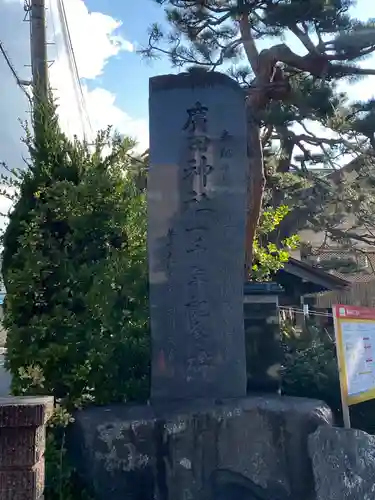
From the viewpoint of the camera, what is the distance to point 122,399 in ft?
18.1

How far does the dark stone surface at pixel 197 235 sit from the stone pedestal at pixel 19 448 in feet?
7.24

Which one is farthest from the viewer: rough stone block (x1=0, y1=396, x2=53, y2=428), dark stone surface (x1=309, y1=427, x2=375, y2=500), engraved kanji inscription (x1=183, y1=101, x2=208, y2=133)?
engraved kanji inscription (x1=183, y1=101, x2=208, y2=133)

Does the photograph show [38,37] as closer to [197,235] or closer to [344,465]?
[197,235]

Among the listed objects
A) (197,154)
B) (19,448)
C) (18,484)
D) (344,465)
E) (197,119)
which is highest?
(197,119)

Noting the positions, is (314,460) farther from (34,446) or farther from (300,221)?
(300,221)

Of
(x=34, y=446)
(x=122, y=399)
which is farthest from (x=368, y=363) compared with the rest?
(x=34, y=446)

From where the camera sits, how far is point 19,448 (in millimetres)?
3203

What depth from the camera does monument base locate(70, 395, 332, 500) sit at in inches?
189

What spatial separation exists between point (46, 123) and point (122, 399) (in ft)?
9.04

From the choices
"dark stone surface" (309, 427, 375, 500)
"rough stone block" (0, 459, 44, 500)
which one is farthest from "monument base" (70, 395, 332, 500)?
"rough stone block" (0, 459, 44, 500)

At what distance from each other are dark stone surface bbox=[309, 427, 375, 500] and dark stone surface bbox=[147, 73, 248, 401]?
938 millimetres

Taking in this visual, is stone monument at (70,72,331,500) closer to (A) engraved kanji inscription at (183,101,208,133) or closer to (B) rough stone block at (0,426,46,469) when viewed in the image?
(A) engraved kanji inscription at (183,101,208,133)

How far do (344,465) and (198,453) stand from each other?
114 centimetres

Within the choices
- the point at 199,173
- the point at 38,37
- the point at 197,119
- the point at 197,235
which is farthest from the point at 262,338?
the point at 38,37
